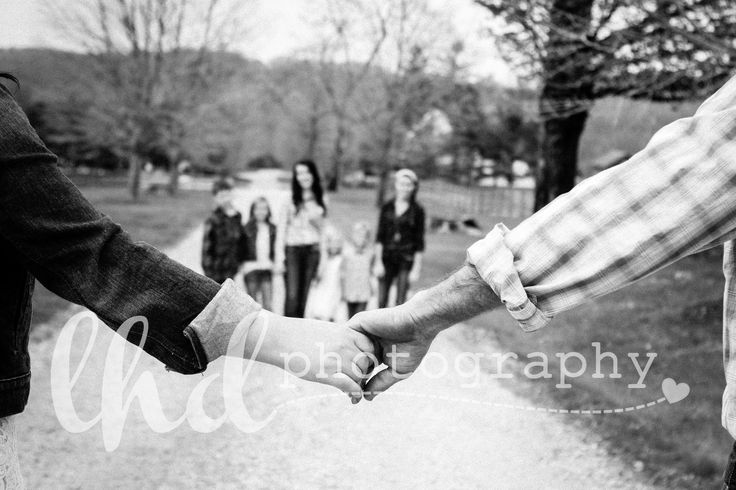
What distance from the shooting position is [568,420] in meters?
5.02

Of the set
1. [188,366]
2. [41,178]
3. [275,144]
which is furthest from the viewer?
[275,144]

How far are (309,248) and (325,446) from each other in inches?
144

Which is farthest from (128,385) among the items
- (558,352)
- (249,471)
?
(558,352)

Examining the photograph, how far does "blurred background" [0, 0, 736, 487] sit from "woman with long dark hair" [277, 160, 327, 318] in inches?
67.6

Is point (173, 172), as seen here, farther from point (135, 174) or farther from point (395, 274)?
point (395, 274)

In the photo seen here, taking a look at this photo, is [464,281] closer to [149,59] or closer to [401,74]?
[401,74]

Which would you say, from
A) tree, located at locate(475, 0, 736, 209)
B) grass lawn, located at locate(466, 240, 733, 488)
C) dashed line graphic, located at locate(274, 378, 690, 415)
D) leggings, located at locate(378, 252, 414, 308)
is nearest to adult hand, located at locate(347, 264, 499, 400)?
grass lawn, located at locate(466, 240, 733, 488)

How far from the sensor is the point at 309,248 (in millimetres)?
7648

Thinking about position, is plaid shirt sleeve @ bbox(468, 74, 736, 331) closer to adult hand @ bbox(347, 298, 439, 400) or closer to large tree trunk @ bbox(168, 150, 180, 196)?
adult hand @ bbox(347, 298, 439, 400)

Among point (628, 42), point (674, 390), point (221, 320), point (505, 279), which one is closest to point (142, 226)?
point (628, 42)

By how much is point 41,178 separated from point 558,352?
674 centimetres

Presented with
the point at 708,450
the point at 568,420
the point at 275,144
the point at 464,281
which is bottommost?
the point at 275,144

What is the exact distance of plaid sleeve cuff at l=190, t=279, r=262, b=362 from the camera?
1.32 meters

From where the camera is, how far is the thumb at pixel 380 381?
6.28ft
